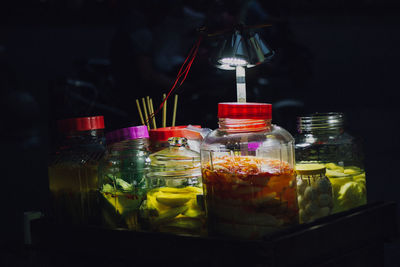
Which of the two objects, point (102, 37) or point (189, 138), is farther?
point (102, 37)

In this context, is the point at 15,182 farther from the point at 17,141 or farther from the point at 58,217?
the point at 58,217

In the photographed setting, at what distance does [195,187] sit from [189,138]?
15 cm

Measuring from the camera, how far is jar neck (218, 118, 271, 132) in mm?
1005

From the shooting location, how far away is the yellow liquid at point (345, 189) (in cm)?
110

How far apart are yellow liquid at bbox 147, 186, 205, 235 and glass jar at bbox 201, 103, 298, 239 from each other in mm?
41

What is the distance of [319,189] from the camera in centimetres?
103

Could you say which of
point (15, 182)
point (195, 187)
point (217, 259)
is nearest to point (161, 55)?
point (15, 182)

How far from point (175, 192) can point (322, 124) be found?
0.44 meters

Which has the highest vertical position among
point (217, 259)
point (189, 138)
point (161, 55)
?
point (161, 55)

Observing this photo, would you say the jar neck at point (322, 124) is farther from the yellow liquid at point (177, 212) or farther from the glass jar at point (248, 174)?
the yellow liquid at point (177, 212)

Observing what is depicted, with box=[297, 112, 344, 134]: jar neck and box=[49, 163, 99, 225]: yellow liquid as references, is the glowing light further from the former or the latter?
box=[49, 163, 99, 225]: yellow liquid

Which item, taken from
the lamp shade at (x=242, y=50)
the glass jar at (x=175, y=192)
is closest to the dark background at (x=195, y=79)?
the lamp shade at (x=242, y=50)

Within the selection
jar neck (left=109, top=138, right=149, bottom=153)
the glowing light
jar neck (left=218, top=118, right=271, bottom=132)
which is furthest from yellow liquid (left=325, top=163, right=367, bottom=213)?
jar neck (left=109, top=138, right=149, bottom=153)

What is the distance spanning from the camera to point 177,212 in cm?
101
